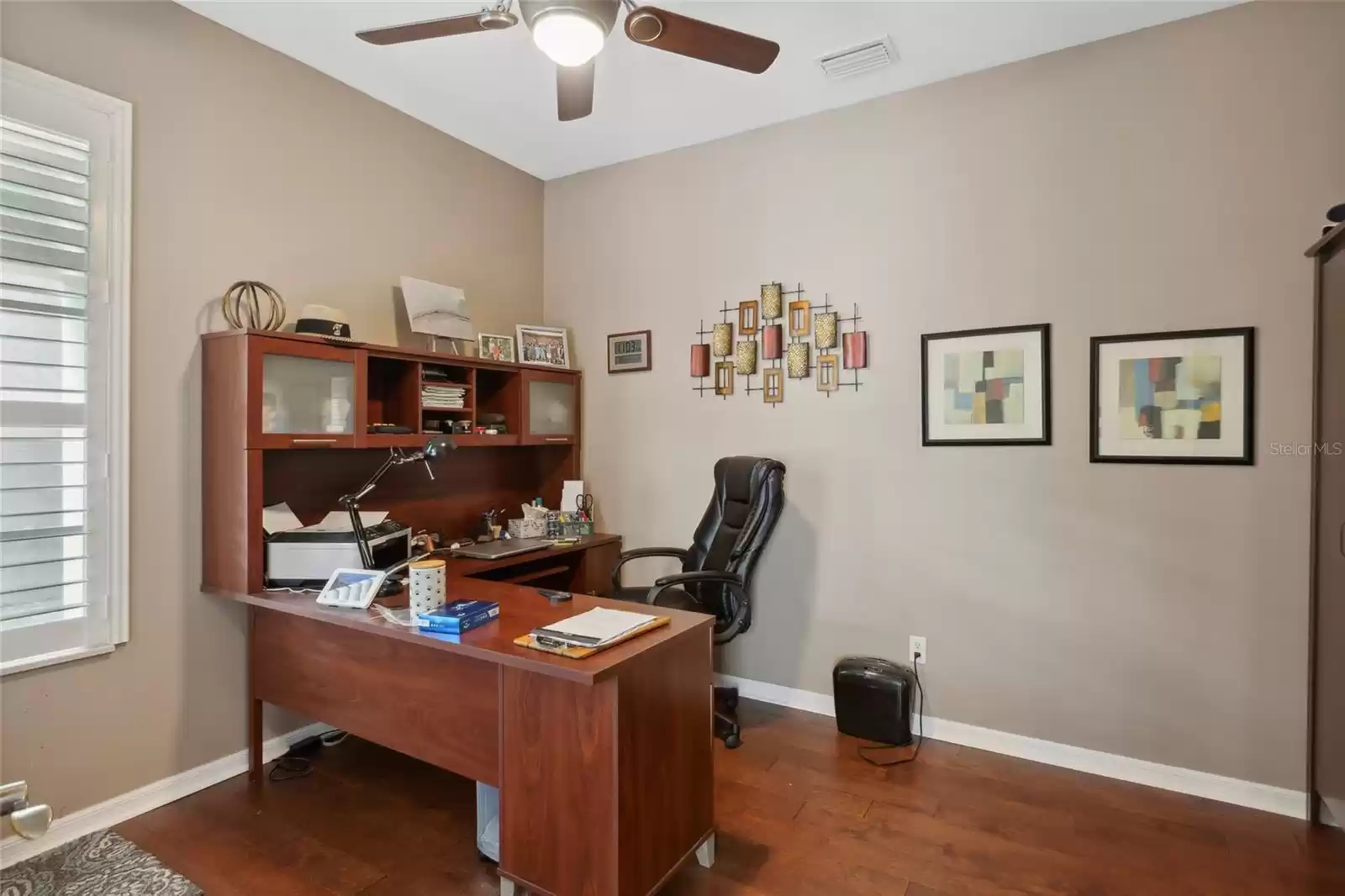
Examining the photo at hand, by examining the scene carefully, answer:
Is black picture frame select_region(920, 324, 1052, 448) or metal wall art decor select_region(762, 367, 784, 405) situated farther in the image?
metal wall art decor select_region(762, 367, 784, 405)

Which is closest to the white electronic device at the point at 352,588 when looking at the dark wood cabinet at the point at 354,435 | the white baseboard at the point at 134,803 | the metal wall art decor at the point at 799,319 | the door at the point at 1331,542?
the dark wood cabinet at the point at 354,435

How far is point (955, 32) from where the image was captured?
2.70 meters

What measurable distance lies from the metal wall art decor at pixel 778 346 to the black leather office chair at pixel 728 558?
0.50 meters

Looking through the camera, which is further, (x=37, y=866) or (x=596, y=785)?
(x=37, y=866)

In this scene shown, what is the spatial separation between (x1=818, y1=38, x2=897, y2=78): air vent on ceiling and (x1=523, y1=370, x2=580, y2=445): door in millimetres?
2040

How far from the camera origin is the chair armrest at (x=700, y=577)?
112 inches

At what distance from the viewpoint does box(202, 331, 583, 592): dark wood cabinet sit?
8.13 ft

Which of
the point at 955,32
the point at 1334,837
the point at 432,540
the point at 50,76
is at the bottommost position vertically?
the point at 1334,837

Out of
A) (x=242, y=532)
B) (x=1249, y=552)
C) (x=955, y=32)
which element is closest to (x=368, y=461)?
(x=242, y=532)

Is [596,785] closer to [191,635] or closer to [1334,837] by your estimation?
[191,635]

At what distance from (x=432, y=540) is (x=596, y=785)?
1878mm

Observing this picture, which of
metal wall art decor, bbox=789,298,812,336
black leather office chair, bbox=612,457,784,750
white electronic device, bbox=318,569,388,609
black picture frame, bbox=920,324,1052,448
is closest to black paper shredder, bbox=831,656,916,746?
black leather office chair, bbox=612,457,784,750

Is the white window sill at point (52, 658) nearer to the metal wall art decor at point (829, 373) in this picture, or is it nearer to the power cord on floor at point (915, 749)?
the power cord on floor at point (915, 749)

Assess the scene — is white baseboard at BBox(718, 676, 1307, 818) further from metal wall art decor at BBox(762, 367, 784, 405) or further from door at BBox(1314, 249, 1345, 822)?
metal wall art decor at BBox(762, 367, 784, 405)
